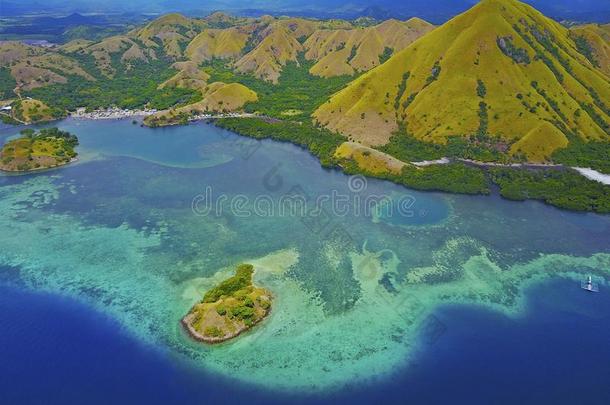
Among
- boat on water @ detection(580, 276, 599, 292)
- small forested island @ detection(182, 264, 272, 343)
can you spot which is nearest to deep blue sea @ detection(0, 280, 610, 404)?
boat on water @ detection(580, 276, 599, 292)

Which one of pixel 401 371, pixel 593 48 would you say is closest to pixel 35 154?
pixel 401 371

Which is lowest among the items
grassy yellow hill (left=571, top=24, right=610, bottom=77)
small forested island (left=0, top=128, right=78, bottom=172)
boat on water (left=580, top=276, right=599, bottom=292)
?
small forested island (left=0, top=128, right=78, bottom=172)

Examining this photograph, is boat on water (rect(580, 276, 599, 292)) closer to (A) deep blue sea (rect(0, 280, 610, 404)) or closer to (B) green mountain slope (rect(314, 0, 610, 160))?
(A) deep blue sea (rect(0, 280, 610, 404))

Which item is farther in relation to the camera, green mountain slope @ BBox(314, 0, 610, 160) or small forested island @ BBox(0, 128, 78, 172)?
green mountain slope @ BBox(314, 0, 610, 160)

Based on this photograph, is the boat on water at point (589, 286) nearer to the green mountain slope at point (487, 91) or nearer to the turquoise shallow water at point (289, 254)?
the turquoise shallow water at point (289, 254)

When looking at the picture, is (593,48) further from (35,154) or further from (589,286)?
(35,154)
